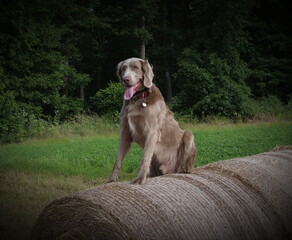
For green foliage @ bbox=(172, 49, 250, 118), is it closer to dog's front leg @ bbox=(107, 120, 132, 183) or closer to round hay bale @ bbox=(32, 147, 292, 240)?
round hay bale @ bbox=(32, 147, 292, 240)

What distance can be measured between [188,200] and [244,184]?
1.12 meters

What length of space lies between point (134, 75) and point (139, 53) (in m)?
24.5

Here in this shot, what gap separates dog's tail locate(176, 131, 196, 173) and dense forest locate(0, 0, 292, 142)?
45.3 ft

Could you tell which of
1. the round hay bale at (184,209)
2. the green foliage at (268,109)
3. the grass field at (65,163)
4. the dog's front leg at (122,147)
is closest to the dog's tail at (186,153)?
the round hay bale at (184,209)

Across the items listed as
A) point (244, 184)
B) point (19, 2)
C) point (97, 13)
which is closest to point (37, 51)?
point (19, 2)

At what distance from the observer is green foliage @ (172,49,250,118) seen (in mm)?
22531

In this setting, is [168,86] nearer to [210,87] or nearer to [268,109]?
[210,87]

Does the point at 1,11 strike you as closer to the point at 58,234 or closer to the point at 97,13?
the point at 97,13

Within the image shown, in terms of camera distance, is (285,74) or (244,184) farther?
(285,74)

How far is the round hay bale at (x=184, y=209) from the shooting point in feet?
10.3

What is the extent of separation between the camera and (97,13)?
90.1ft

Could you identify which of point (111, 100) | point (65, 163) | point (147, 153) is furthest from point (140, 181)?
point (111, 100)

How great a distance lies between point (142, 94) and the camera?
12.7 ft

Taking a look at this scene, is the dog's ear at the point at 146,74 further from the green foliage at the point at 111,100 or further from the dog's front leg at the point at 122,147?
the green foliage at the point at 111,100
